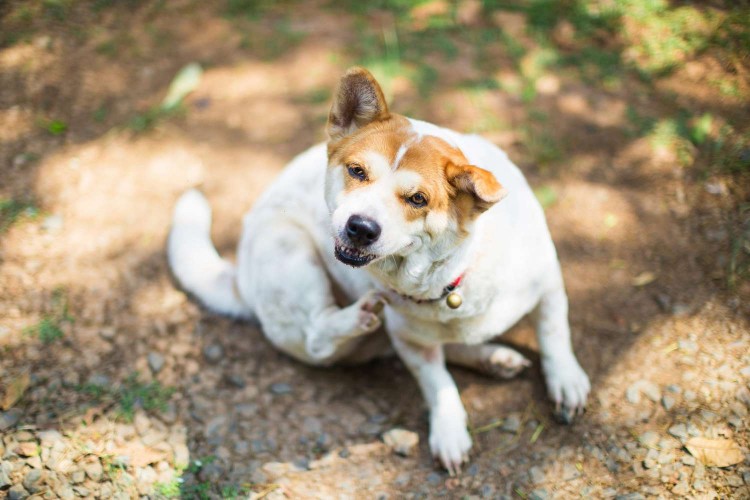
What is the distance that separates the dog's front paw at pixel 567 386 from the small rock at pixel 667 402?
378 mm

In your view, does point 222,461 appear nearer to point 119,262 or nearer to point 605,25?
point 119,262

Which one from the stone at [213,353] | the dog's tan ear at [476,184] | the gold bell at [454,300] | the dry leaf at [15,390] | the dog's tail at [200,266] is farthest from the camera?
the dog's tail at [200,266]

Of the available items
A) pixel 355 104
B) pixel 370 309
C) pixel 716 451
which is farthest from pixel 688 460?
pixel 355 104

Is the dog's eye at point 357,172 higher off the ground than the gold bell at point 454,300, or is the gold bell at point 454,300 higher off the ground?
the dog's eye at point 357,172

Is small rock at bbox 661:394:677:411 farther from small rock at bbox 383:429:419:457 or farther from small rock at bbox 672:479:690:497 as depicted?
small rock at bbox 383:429:419:457

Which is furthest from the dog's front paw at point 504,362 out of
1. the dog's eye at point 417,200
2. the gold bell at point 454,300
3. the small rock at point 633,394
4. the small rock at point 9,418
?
the small rock at point 9,418

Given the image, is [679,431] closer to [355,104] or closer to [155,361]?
[355,104]

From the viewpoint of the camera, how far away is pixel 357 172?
100 inches

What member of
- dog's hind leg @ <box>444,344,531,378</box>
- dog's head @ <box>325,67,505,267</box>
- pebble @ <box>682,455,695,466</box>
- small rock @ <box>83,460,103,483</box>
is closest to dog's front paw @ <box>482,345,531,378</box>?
dog's hind leg @ <box>444,344,531,378</box>

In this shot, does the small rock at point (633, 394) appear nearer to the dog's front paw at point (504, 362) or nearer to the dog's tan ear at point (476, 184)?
the dog's front paw at point (504, 362)

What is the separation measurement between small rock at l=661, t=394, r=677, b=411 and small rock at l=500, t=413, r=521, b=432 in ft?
2.52

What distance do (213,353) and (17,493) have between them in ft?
4.08

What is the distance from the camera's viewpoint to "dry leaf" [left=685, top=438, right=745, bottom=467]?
2.82 m

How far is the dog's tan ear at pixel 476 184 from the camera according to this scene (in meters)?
2.32
